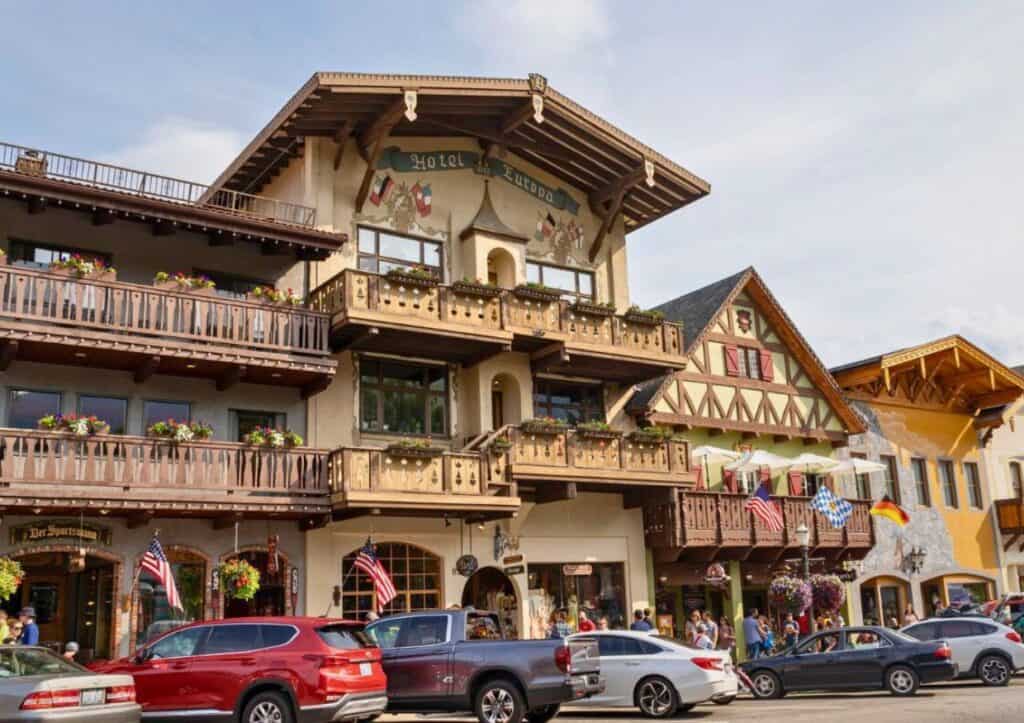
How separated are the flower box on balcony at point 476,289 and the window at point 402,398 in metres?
2.23

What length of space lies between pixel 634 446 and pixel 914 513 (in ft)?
45.7

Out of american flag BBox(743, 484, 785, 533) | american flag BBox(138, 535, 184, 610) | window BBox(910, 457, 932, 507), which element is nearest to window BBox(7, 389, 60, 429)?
american flag BBox(138, 535, 184, 610)

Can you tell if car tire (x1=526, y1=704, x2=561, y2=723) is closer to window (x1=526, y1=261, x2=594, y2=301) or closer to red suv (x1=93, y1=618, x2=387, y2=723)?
red suv (x1=93, y1=618, x2=387, y2=723)

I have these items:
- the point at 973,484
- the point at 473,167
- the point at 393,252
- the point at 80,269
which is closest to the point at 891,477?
the point at 973,484

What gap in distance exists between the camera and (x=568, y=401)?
28.0 metres

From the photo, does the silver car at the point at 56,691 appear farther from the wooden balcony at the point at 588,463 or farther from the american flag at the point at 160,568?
the wooden balcony at the point at 588,463

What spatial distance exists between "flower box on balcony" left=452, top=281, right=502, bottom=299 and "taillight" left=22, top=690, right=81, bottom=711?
44.7 ft

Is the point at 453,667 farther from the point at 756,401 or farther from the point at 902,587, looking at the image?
the point at 902,587

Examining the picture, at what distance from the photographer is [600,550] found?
27.3 metres

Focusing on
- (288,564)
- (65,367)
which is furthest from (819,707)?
(65,367)

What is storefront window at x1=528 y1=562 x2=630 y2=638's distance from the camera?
25938 millimetres

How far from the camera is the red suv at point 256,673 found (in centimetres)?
1405

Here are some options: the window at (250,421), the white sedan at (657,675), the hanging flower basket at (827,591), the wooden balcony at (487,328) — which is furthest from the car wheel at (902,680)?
the window at (250,421)

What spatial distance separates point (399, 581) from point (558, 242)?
9914 millimetres
